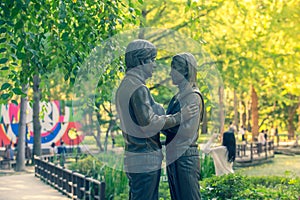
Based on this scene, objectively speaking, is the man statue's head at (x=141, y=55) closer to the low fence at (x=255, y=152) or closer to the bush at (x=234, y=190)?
the bush at (x=234, y=190)

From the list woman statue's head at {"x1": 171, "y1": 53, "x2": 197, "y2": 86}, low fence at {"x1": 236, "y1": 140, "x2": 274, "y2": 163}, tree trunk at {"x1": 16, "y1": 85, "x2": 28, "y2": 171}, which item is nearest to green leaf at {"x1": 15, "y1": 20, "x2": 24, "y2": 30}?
woman statue's head at {"x1": 171, "y1": 53, "x2": 197, "y2": 86}

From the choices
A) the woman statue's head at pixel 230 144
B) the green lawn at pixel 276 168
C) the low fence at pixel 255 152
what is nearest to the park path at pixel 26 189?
the woman statue's head at pixel 230 144

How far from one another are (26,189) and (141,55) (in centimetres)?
1297

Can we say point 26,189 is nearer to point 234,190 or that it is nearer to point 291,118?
point 234,190

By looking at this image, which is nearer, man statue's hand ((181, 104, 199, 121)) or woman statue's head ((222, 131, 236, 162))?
man statue's hand ((181, 104, 199, 121))

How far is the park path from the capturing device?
16.0 meters

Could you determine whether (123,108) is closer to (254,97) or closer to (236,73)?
(236,73)

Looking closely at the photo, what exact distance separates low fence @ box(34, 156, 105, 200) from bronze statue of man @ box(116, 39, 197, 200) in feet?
21.2

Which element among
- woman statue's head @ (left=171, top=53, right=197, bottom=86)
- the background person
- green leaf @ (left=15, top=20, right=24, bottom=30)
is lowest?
the background person

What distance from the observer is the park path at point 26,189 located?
1602 cm

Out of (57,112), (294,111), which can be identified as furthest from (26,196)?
(294,111)

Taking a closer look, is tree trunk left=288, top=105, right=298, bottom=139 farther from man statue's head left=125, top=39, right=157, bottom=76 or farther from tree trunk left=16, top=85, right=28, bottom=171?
man statue's head left=125, top=39, right=157, bottom=76

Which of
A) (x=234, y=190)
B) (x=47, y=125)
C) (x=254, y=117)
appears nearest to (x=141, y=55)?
(x=234, y=190)

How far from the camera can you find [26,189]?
17984 mm
